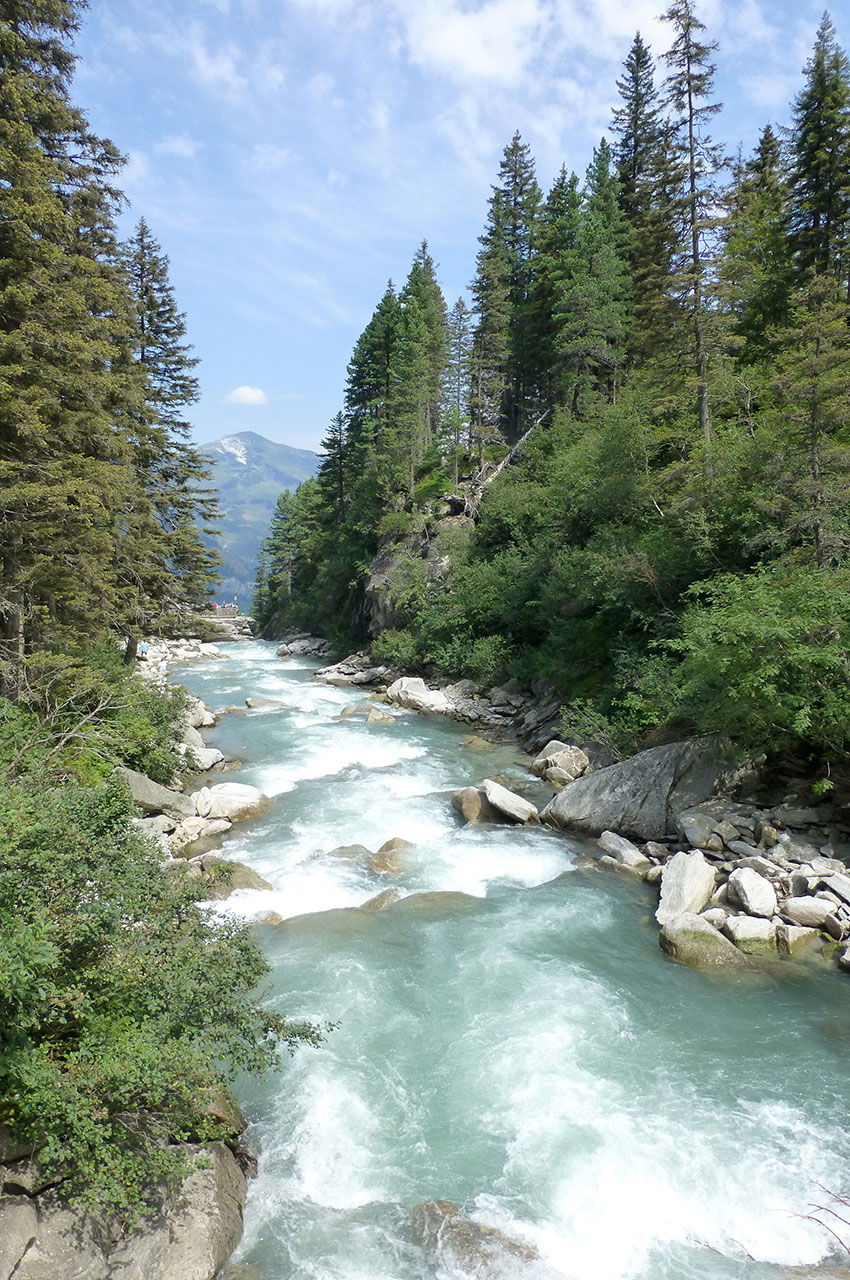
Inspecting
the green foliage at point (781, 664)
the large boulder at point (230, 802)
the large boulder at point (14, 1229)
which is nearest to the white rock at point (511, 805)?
the green foliage at point (781, 664)

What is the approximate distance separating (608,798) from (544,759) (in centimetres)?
426

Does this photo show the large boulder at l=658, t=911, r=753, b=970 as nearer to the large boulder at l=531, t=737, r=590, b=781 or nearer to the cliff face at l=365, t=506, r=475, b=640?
the large boulder at l=531, t=737, r=590, b=781

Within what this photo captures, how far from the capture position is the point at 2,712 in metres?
9.03

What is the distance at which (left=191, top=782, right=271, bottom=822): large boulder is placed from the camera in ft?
48.3

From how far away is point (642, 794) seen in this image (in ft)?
45.1

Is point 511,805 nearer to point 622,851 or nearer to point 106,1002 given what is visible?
point 622,851

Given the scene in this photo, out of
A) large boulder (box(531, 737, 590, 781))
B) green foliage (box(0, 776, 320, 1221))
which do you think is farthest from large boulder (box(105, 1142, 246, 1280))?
large boulder (box(531, 737, 590, 781))

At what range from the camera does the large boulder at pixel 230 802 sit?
14.7 m

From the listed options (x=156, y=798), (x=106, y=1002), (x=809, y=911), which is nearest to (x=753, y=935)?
(x=809, y=911)

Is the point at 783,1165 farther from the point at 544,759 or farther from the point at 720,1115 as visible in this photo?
the point at 544,759

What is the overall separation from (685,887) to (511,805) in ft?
15.9

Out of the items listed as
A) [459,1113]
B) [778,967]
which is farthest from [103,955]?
[778,967]

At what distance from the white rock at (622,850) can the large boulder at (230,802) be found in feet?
25.4

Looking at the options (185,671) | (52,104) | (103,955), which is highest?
(52,104)
